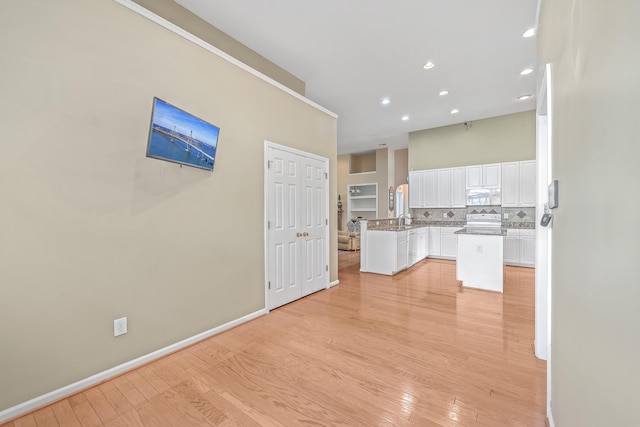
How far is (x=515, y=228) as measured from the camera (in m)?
5.73

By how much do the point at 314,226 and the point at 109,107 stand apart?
2732mm

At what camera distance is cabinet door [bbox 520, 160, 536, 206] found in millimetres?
5680

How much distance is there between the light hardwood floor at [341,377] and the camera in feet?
5.52

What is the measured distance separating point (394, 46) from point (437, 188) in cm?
429

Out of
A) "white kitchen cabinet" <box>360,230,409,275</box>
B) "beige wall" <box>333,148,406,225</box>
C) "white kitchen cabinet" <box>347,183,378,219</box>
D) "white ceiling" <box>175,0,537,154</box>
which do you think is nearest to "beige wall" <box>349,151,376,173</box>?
"beige wall" <box>333,148,406,225</box>

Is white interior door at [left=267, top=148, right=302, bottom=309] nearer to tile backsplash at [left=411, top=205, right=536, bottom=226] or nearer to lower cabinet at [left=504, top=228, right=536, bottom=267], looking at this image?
tile backsplash at [left=411, top=205, right=536, bottom=226]

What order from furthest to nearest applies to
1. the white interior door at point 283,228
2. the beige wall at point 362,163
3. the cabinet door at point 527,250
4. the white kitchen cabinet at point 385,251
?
the beige wall at point 362,163 < the cabinet door at point 527,250 < the white kitchen cabinet at point 385,251 < the white interior door at point 283,228

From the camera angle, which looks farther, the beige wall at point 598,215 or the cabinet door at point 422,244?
the cabinet door at point 422,244

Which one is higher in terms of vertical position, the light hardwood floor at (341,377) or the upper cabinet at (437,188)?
the upper cabinet at (437,188)

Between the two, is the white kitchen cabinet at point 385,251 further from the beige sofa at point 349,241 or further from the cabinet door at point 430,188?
the beige sofa at point 349,241

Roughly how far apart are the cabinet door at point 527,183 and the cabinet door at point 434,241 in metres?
1.83

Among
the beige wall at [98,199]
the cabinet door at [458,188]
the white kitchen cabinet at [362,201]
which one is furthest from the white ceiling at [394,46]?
the white kitchen cabinet at [362,201]

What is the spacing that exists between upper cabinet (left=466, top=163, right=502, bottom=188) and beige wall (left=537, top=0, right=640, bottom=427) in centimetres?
544

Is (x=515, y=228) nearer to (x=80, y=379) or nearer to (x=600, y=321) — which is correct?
(x=600, y=321)
